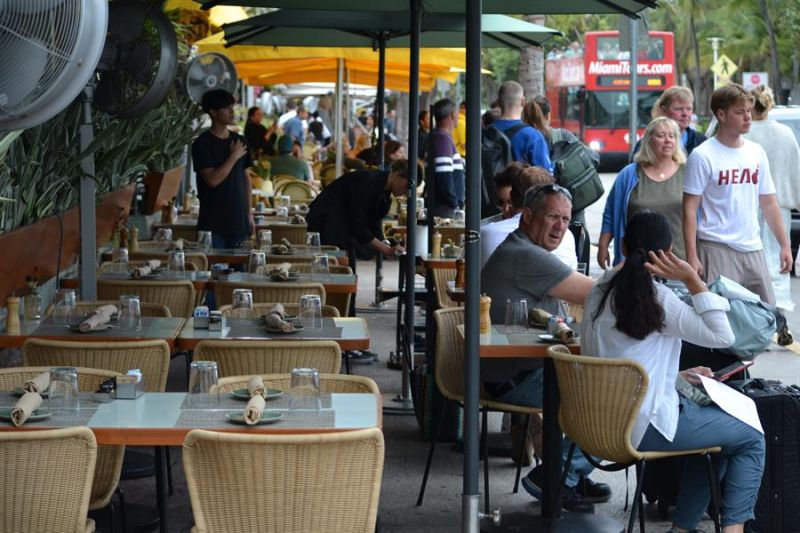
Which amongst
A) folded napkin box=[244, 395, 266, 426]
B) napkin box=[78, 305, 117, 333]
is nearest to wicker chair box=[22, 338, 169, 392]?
napkin box=[78, 305, 117, 333]

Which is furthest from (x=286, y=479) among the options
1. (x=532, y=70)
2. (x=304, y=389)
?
(x=532, y=70)

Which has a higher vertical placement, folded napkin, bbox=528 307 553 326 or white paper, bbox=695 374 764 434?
folded napkin, bbox=528 307 553 326

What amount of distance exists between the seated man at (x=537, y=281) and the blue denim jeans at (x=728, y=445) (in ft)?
2.81

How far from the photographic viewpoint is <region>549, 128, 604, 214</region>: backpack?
11578 mm

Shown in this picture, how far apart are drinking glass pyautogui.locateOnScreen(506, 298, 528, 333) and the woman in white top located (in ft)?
2.80

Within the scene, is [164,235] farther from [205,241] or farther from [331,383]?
[331,383]

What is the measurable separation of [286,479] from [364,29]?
7.91m

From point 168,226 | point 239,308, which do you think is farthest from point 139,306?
point 168,226

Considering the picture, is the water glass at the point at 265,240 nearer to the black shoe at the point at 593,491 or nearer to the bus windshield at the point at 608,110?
the black shoe at the point at 593,491

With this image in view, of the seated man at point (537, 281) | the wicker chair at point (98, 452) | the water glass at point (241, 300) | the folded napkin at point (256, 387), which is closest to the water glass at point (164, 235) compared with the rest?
the water glass at point (241, 300)

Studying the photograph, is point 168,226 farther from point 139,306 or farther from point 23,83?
point 23,83

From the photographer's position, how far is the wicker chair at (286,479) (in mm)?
4406

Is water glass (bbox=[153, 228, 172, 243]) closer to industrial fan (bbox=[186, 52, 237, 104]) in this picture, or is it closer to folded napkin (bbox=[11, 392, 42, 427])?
industrial fan (bbox=[186, 52, 237, 104])

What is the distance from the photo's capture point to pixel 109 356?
236 inches
